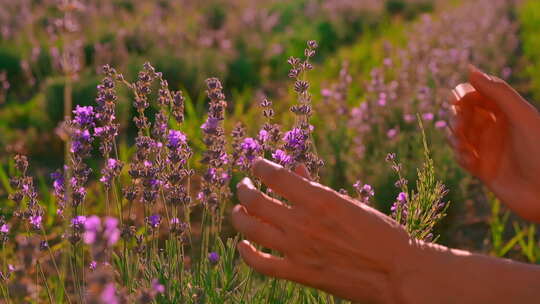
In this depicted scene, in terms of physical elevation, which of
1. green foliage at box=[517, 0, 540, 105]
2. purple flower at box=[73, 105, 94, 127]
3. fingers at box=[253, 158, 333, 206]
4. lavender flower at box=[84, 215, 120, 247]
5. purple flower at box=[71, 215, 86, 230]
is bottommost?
green foliage at box=[517, 0, 540, 105]

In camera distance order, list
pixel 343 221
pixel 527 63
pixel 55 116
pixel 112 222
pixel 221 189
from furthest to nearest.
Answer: pixel 527 63
pixel 55 116
pixel 221 189
pixel 343 221
pixel 112 222

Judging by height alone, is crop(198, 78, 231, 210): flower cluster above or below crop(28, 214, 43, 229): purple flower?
above

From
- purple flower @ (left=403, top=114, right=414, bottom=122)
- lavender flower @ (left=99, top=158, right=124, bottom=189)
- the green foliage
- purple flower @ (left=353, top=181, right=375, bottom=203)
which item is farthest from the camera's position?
the green foliage

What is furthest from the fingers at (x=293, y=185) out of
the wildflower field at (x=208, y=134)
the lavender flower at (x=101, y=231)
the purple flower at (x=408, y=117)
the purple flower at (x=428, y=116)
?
the purple flower at (x=408, y=117)

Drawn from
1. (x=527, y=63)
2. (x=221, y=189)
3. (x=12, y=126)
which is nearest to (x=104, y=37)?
(x=12, y=126)

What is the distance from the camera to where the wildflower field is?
1.97 metres

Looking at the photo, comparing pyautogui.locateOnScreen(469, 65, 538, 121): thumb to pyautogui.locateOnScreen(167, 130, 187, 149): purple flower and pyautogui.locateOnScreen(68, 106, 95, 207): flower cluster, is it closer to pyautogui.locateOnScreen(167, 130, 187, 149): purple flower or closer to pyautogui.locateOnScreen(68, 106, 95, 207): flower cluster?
pyautogui.locateOnScreen(167, 130, 187, 149): purple flower

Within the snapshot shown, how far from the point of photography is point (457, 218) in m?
4.13

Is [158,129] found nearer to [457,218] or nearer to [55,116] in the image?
[457,218]

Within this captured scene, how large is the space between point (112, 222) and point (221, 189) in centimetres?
109

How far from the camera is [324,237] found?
1.50m

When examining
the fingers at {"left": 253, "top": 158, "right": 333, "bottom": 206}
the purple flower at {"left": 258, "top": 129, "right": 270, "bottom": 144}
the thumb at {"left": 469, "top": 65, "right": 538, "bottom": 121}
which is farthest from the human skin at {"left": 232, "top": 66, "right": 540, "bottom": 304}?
the purple flower at {"left": 258, "top": 129, "right": 270, "bottom": 144}

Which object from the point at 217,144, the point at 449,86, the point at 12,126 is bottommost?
the point at 12,126

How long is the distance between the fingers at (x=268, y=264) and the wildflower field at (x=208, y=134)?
0.22 metres
